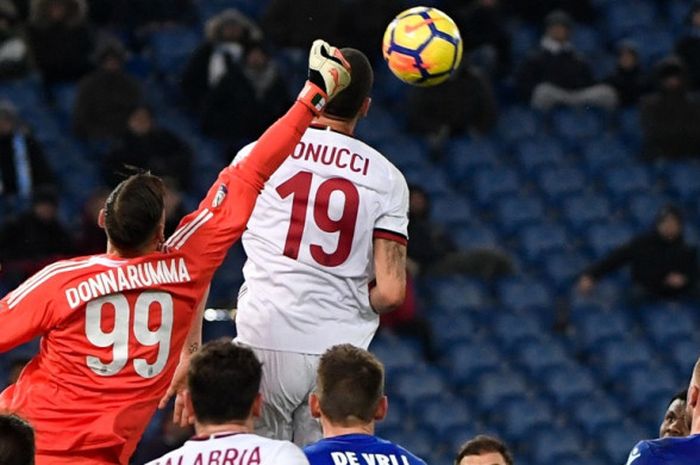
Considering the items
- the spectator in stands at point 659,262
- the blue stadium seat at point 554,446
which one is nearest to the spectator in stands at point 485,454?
the blue stadium seat at point 554,446

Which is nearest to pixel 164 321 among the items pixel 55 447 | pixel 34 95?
pixel 55 447

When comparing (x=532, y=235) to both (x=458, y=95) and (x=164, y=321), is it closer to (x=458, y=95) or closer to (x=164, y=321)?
(x=458, y=95)

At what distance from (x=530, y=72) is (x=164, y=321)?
426 inches

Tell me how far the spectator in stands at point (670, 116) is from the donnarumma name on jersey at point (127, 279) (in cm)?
1069

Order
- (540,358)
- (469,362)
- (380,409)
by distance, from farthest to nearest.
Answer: (540,358)
(469,362)
(380,409)

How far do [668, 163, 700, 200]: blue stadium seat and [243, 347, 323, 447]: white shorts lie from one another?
9919 millimetres

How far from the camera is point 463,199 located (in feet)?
50.7

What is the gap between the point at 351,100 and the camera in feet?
22.0

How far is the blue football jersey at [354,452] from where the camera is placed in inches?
216

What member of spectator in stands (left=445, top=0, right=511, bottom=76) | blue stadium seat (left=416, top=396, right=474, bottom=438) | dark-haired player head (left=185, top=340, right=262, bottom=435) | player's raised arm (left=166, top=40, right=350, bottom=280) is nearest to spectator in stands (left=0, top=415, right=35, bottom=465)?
dark-haired player head (left=185, top=340, right=262, bottom=435)

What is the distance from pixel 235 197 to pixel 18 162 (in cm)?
767

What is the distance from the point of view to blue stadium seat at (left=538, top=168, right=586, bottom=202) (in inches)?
620

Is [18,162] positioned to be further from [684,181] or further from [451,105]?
[684,181]

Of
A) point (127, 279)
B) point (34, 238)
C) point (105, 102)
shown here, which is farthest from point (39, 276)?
point (105, 102)
